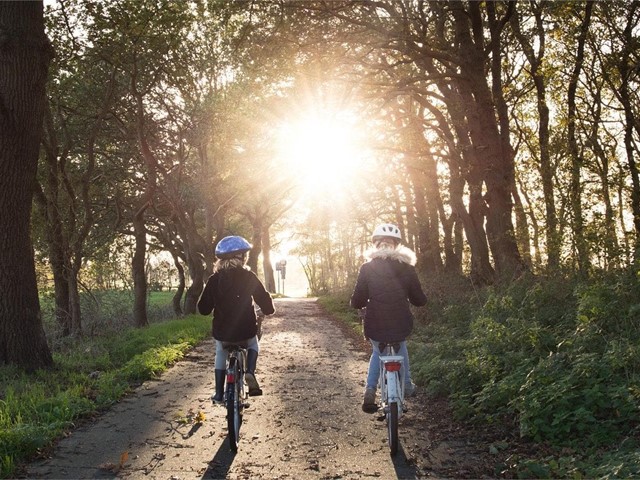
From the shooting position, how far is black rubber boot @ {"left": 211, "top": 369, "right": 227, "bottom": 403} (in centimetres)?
649

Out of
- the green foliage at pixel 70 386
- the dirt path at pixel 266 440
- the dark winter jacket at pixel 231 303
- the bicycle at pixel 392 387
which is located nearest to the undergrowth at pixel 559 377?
the dirt path at pixel 266 440

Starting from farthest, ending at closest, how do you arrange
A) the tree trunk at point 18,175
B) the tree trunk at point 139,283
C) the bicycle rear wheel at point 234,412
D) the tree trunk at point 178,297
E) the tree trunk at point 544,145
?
the tree trunk at point 178,297 < the tree trunk at point 139,283 < the tree trunk at point 544,145 < the tree trunk at point 18,175 < the bicycle rear wheel at point 234,412

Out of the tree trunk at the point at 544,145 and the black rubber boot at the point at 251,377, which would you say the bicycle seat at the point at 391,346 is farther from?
the tree trunk at the point at 544,145

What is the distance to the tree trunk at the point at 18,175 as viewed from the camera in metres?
9.20

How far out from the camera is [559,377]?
6.35 meters

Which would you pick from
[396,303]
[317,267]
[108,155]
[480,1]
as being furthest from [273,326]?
[317,267]

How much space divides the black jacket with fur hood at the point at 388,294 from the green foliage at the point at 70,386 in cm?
357

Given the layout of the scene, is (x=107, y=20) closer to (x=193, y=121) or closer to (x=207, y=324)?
(x=193, y=121)

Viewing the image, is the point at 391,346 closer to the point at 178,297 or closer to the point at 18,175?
the point at 18,175

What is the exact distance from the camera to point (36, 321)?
956 centimetres

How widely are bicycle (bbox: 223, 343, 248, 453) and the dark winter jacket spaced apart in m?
0.15

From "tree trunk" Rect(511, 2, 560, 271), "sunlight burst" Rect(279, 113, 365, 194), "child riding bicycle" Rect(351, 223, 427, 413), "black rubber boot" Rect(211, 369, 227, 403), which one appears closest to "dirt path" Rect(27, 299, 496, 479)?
"black rubber boot" Rect(211, 369, 227, 403)

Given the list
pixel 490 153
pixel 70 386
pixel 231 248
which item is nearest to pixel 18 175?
pixel 70 386

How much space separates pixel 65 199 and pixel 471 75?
42.2ft
